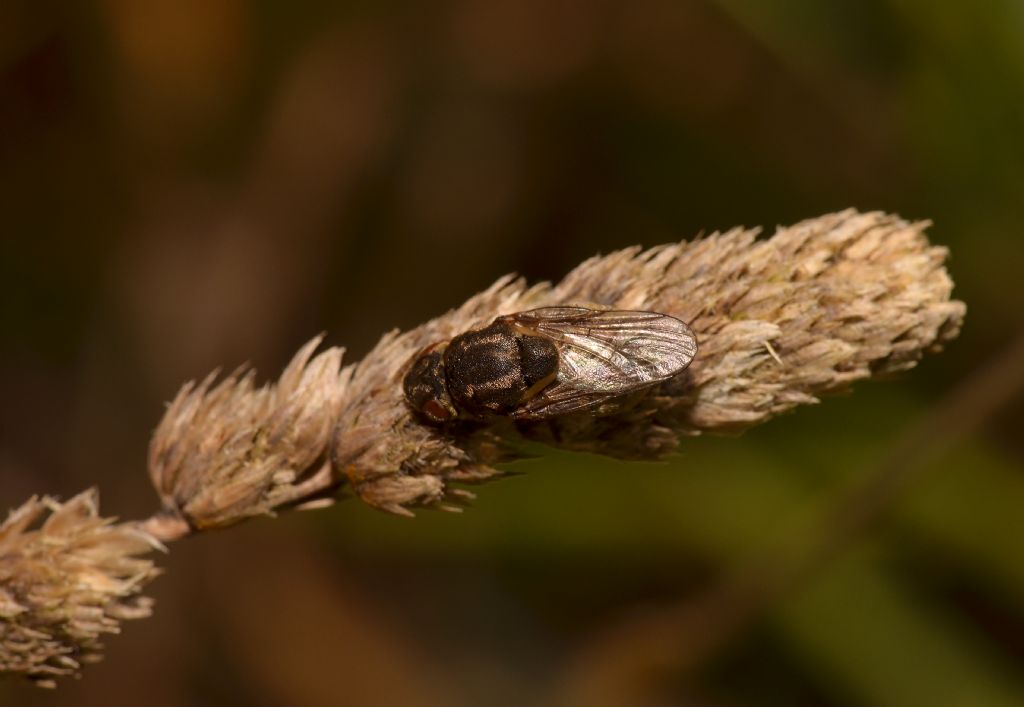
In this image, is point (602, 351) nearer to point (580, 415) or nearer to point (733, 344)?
point (580, 415)

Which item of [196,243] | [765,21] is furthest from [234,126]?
[765,21]

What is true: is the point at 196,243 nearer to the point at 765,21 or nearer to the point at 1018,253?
the point at 765,21

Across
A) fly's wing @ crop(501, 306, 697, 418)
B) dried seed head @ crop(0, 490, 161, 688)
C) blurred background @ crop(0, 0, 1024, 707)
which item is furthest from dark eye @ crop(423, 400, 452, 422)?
blurred background @ crop(0, 0, 1024, 707)

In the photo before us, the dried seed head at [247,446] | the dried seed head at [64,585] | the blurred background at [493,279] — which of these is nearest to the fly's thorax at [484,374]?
the dried seed head at [247,446]

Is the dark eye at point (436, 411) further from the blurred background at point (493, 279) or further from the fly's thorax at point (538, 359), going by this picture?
the blurred background at point (493, 279)

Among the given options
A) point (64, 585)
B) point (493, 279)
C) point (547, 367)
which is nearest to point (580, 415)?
point (547, 367)

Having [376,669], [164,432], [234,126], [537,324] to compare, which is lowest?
[376,669]
